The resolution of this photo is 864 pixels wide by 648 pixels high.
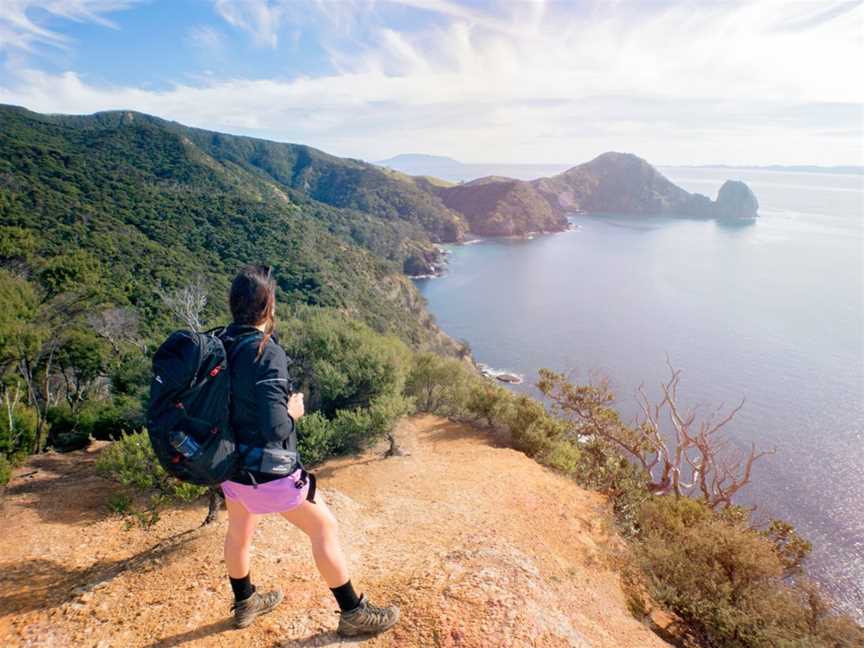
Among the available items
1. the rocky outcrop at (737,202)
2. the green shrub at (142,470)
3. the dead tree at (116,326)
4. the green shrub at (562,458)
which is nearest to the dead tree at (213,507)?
the green shrub at (142,470)

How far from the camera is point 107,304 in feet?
74.5

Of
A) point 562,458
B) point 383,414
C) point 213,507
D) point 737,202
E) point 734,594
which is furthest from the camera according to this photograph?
point 737,202

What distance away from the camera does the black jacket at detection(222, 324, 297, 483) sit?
244cm

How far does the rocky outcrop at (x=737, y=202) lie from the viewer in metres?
147

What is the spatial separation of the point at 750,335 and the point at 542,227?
80.8 m

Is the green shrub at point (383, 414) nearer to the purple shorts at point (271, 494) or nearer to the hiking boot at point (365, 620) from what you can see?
the hiking boot at point (365, 620)

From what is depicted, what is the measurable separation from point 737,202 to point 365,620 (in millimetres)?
176120

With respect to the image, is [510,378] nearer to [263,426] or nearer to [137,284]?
[137,284]

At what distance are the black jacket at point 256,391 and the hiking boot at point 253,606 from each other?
156 cm

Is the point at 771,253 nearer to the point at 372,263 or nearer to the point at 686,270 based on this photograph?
the point at 686,270

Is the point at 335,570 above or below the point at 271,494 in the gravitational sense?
below

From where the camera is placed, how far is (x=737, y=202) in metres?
148

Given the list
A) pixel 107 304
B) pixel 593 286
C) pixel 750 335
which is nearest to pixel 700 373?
pixel 750 335

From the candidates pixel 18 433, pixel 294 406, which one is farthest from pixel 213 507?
pixel 18 433
